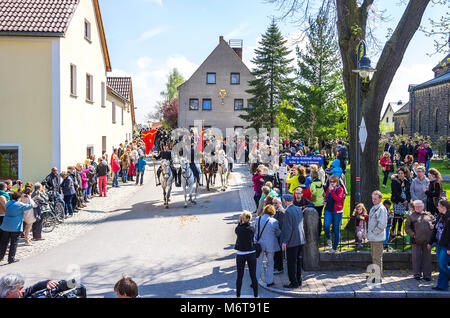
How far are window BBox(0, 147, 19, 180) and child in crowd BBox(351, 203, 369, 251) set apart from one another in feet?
47.8

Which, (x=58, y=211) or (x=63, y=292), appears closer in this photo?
(x=63, y=292)

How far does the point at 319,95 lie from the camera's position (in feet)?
104

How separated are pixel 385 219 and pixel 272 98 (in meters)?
35.2

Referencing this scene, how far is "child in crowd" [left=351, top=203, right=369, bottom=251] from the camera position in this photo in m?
9.18

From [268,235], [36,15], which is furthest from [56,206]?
[36,15]

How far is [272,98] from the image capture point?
42.7m

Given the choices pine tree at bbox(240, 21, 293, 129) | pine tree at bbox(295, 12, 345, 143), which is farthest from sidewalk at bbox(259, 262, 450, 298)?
pine tree at bbox(240, 21, 293, 129)

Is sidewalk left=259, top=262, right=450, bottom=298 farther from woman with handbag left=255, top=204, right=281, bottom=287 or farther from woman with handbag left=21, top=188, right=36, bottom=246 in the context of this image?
woman with handbag left=21, top=188, right=36, bottom=246

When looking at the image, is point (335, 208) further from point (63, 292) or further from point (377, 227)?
point (63, 292)

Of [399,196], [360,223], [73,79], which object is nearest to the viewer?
[360,223]

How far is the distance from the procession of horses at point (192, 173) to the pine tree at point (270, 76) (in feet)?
69.9

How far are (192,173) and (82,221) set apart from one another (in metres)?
4.81

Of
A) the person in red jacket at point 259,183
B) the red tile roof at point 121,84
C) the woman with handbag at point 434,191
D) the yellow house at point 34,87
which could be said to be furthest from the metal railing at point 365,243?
the red tile roof at point 121,84
